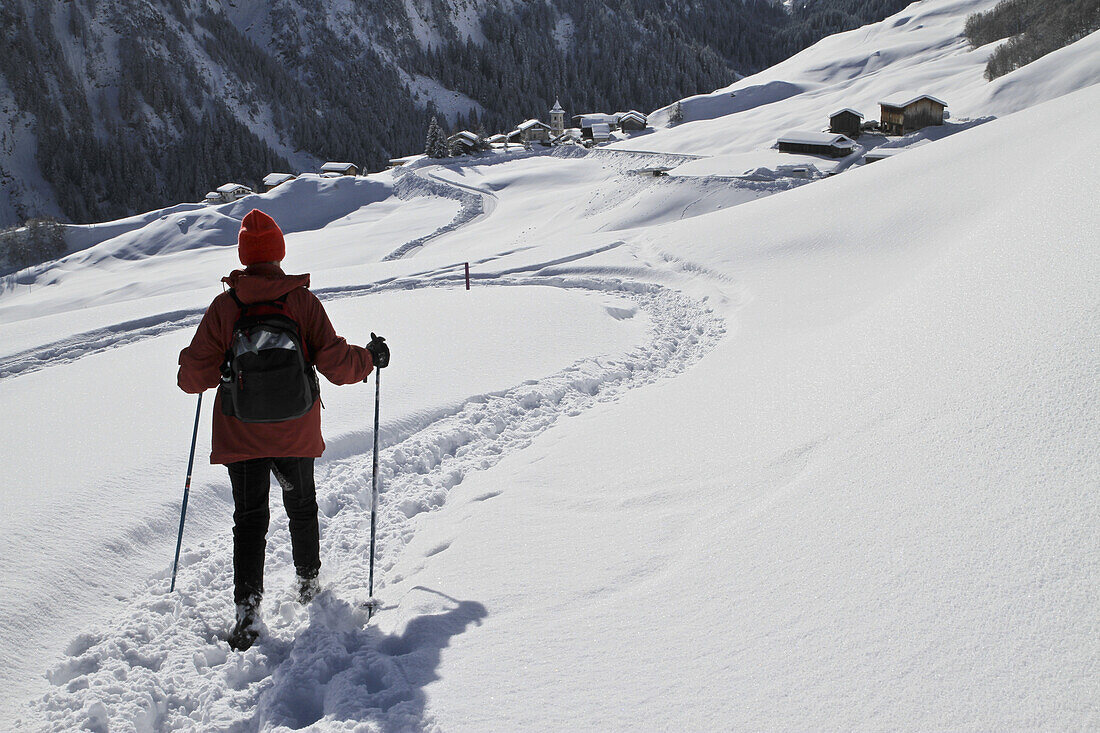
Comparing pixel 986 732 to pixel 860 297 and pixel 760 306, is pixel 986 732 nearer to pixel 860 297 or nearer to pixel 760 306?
pixel 860 297

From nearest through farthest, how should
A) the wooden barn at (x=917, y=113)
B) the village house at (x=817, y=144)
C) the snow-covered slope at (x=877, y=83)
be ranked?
the village house at (x=817, y=144), the snow-covered slope at (x=877, y=83), the wooden barn at (x=917, y=113)

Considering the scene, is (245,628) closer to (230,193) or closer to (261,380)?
(261,380)

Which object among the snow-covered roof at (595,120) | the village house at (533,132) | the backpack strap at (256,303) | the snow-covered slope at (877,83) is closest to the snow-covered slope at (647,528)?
the backpack strap at (256,303)

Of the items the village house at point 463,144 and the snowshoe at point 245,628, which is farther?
the village house at point 463,144

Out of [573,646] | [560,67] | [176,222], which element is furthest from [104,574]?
[560,67]

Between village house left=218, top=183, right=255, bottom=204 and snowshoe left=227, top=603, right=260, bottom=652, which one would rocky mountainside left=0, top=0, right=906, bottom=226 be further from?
snowshoe left=227, top=603, right=260, bottom=652

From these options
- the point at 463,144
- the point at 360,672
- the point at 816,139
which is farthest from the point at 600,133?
the point at 360,672

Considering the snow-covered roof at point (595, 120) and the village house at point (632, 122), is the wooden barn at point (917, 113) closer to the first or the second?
the village house at point (632, 122)

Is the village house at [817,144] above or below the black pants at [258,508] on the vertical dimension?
above

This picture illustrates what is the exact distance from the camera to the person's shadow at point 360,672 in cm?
289

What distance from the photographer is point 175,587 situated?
4199 mm

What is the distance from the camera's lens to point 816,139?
39688 mm

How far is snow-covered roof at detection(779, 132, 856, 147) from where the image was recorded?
3916 centimetres

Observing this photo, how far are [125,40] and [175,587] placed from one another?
144 metres
